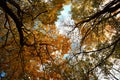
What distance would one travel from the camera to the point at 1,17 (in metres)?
10.5

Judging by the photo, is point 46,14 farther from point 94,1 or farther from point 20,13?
point 94,1

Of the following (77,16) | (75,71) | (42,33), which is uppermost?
(77,16)

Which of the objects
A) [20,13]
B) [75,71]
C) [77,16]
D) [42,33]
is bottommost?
[75,71]

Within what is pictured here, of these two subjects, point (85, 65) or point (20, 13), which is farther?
point (85, 65)

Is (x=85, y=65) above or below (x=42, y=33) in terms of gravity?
below

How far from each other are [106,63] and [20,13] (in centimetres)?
393

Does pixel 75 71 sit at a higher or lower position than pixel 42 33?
lower

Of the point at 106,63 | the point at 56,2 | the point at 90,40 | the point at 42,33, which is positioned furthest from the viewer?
the point at 90,40

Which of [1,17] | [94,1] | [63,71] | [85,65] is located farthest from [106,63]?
[1,17]

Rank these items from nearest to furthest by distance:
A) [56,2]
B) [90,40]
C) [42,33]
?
[56,2] < [42,33] < [90,40]

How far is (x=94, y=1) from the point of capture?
33.0 ft

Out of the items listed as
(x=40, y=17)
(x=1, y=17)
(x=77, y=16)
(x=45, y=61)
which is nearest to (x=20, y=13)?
(x=40, y=17)

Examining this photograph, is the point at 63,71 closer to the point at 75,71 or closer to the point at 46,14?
the point at 75,71

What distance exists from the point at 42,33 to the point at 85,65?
7.33 feet
